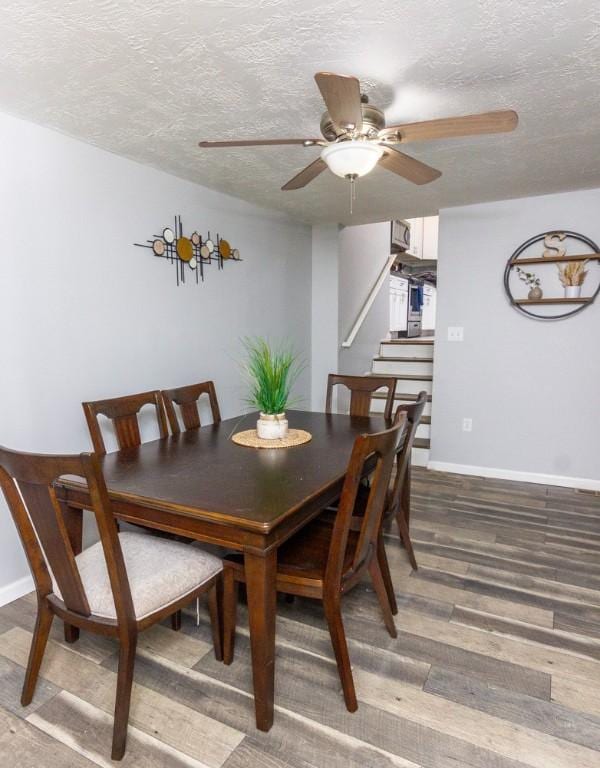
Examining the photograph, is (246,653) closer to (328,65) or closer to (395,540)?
(395,540)

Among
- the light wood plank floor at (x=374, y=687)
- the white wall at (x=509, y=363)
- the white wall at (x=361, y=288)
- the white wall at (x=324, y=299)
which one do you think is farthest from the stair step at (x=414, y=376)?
the light wood plank floor at (x=374, y=687)

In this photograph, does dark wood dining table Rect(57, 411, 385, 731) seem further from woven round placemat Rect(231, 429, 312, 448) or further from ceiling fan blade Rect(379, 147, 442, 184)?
ceiling fan blade Rect(379, 147, 442, 184)

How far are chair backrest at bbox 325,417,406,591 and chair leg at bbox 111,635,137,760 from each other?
615mm

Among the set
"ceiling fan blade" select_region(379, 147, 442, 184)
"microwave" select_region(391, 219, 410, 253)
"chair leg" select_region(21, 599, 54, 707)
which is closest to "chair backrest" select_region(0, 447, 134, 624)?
"chair leg" select_region(21, 599, 54, 707)

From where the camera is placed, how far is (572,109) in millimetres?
2037

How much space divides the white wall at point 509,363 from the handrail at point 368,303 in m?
0.98

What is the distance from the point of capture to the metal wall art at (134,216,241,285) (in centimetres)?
283

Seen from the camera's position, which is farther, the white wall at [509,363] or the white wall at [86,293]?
the white wall at [509,363]

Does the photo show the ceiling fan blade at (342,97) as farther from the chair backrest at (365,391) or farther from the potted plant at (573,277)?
the potted plant at (573,277)

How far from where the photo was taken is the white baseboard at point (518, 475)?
11.5ft

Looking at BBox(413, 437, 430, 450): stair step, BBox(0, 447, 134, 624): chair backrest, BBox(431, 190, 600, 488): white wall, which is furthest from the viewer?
BBox(413, 437, 430, 450): stair step

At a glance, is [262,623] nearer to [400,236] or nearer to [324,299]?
[324,299]

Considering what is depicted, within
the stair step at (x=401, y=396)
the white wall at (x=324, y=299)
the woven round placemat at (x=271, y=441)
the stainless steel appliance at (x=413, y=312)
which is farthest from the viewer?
the stainless steel appliance at (x=413, y=312)

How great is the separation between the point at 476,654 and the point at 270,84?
2337mm
